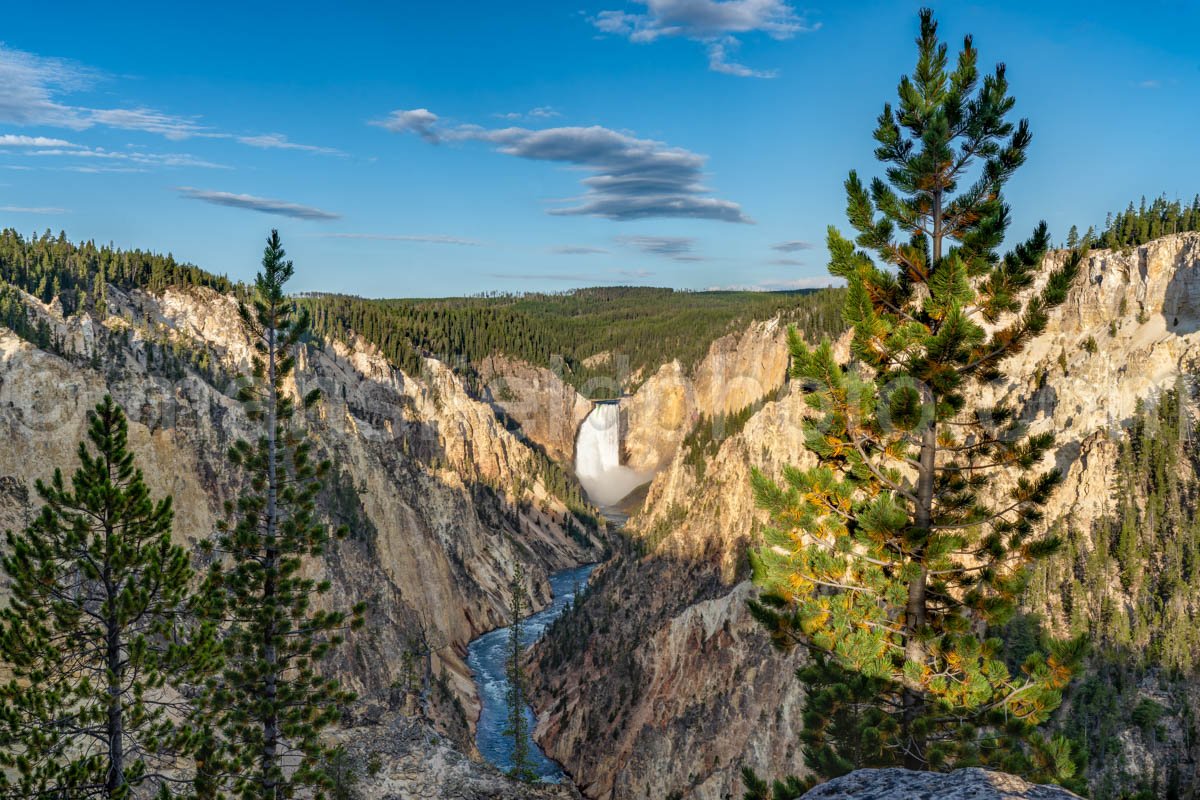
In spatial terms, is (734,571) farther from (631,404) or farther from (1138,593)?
(631,404)

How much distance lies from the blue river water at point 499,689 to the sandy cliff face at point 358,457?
1702 millimetres

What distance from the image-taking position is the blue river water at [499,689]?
48.4 m

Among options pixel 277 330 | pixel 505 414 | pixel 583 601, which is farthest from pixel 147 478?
pixel 505 414

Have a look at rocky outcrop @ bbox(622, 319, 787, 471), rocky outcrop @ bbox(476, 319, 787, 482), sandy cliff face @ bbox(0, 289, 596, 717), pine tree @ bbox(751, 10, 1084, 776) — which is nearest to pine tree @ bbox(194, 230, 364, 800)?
pine tree @ bbox(751, 10, 1084, 776)

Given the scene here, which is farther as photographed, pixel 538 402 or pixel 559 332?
pixel 559 332

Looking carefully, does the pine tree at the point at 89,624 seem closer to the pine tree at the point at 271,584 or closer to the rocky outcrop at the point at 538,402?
the pine tree at the point at 271,584

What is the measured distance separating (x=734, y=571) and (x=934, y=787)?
45049mm

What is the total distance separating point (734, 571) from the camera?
166 feet

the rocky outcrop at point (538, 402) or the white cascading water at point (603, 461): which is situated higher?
the rocky outcrop at point (538, 402)

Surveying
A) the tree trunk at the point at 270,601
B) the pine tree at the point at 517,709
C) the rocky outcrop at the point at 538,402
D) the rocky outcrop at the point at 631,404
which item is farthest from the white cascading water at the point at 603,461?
the tree trunk at the point at 270,601

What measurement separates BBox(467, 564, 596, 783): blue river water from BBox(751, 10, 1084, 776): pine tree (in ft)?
98.5

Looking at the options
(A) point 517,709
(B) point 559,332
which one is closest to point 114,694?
(A) point 517,709

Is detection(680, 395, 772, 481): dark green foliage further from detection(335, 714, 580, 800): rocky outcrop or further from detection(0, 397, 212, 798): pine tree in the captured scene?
detection(0, 397, 212, 798): pine tree

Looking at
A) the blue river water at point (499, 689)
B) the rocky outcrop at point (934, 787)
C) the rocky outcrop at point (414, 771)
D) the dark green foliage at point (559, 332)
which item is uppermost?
the dark green foliage at point (559, 332)
